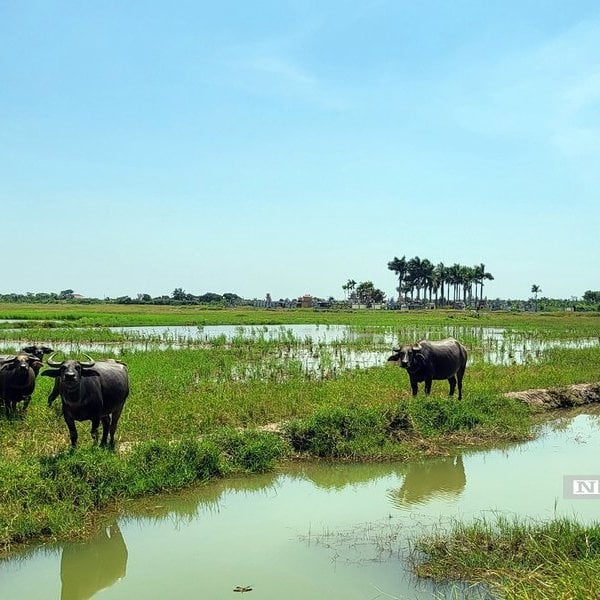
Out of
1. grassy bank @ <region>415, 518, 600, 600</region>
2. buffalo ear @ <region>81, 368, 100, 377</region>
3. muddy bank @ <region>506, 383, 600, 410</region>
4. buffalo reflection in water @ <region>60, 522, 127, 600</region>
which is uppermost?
buffalo ear @ <region>81, 368, 100, 377</region>

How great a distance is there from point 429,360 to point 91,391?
5.78 m

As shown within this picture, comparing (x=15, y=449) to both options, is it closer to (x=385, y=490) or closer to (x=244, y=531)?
(x=244, y=531)

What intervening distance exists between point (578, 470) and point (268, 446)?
3611 millimetres

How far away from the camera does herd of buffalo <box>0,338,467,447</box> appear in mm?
6488

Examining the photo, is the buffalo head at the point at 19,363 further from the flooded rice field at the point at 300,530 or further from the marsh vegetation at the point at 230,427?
the flooded rice field at the point at 300,530

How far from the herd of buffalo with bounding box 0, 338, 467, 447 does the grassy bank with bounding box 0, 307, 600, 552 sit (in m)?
0.32

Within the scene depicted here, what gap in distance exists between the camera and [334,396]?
10258 mm

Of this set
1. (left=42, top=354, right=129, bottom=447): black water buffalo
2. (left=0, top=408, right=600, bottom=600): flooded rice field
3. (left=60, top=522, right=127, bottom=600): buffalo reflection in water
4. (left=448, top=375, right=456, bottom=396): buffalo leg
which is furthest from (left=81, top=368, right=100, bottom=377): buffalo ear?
(left=448, top=375, right=456, bottom=396): buffalo leg

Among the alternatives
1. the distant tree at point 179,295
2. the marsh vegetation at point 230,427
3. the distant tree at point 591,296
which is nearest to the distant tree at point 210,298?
the distant tree at point 179,295

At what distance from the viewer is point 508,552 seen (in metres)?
4.58

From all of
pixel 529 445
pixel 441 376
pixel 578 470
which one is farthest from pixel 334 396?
pixel 578 470

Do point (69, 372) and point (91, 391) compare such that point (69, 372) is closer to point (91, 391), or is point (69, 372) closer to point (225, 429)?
point (91, 391)

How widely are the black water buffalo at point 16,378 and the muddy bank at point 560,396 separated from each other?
301 inches

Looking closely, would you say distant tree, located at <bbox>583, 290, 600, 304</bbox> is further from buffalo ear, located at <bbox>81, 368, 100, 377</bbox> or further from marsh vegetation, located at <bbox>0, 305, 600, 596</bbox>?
buffalo ear, located at <bbox>81, 368, 100, 377</bbox>
